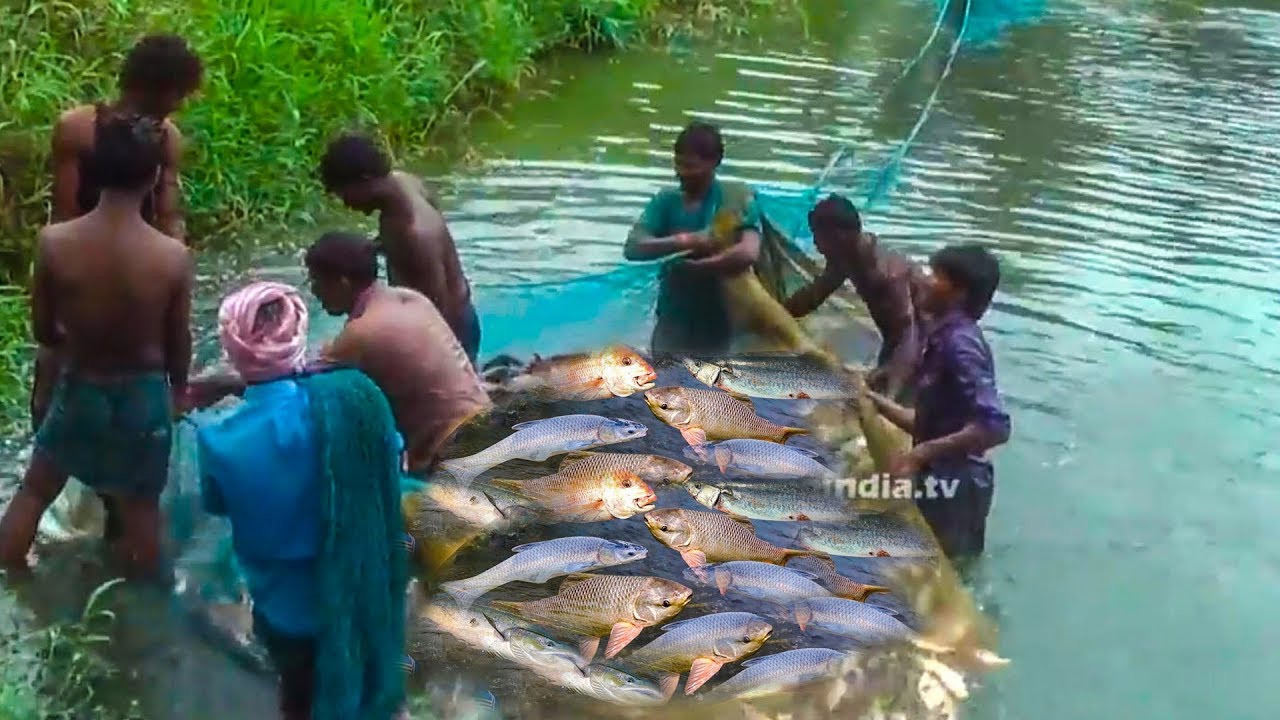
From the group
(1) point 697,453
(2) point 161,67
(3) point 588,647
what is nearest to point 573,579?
(3) point 588,647

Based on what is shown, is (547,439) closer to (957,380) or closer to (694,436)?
(694,436)

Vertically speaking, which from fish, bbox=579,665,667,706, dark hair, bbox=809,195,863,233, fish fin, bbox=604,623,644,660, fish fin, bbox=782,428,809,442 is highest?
dark hair, bbox=809,195,863,233

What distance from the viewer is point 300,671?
3215 mm

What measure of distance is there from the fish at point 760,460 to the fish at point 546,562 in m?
0.62

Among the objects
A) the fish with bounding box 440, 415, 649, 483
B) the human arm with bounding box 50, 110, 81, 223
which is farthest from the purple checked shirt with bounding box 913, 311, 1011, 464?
the human arm with bounding box 50, 110, 81, 223

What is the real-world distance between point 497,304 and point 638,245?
70 cm

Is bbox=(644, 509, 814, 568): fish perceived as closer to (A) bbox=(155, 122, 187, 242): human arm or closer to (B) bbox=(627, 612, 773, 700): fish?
(B) bbox=(627, 612, 773, 700): fish

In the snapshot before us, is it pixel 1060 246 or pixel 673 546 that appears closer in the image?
pixel 673 546

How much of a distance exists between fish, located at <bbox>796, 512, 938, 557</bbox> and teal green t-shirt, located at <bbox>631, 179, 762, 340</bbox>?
115cm

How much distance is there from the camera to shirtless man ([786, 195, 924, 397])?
16.5 feet

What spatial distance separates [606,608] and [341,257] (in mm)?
1332

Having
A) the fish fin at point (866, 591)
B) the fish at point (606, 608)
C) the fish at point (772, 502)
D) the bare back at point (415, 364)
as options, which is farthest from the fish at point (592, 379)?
the fish fin at point (866, 591)

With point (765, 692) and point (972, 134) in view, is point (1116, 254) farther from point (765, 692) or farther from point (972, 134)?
point (765, 692)

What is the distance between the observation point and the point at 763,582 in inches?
163
